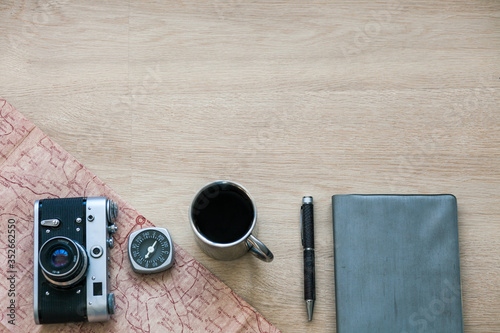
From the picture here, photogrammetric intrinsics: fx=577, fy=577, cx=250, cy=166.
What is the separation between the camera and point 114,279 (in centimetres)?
86

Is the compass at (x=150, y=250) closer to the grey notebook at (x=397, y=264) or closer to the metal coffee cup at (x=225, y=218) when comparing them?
the metal coffee cup at (x=225, y=218)

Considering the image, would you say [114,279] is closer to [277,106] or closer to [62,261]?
[62,261]

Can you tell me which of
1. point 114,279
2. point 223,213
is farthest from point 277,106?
point 114,279

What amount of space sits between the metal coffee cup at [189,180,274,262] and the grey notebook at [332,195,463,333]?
5.3 inches

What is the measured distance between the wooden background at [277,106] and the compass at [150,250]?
0.03 m

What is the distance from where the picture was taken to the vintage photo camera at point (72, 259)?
796 millimetres

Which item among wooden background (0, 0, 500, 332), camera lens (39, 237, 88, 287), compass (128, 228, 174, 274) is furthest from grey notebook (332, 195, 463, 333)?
camera lens (39, 237, 88, 287)

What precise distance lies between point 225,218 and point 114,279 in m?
0.20

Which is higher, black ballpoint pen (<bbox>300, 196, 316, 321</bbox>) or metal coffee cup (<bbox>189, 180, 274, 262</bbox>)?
metal coffee cup (<bbox>189, 180, 274, 262</bbox>)

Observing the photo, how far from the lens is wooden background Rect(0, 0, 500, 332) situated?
877mm

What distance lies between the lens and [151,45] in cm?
93

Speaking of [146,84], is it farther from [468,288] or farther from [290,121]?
[468,288]

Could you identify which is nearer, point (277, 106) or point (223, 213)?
point (223, 213)

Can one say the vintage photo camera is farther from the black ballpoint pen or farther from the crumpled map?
the black ballpoint pen
